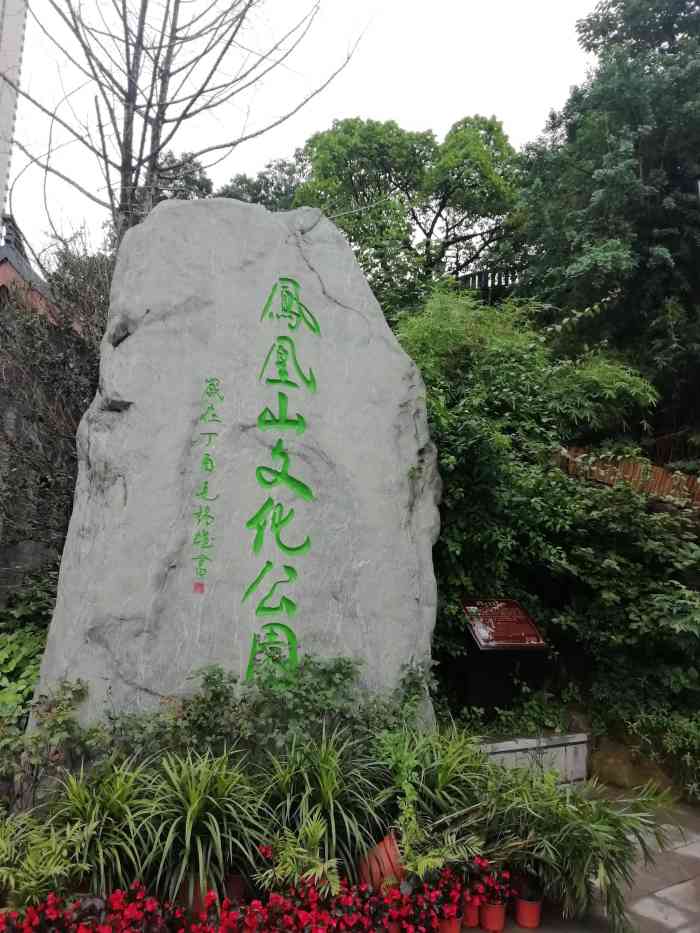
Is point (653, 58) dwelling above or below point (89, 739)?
above

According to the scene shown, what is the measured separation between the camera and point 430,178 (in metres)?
15.6

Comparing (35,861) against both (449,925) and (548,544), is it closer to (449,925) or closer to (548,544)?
(449,925)

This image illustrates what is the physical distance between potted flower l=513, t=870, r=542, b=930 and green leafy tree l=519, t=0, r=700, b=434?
272 inches

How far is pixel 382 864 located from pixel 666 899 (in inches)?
54.9

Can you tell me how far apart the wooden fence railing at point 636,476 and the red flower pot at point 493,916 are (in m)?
3.08

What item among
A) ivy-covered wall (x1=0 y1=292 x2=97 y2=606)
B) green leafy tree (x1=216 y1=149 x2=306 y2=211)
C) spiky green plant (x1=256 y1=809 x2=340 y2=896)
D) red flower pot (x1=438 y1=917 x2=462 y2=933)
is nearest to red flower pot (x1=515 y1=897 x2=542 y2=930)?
red flower pot (x1=438 y1=917 x2=462 y2=933)

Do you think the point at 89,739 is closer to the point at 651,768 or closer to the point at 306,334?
the point at 306,334

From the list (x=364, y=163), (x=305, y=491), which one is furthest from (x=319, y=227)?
(x=364, y=163)

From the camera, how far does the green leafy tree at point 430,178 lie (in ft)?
49.9

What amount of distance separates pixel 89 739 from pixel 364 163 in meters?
14.7

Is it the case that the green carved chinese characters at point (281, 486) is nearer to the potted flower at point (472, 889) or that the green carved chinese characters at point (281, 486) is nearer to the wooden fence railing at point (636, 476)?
the potted flower at point (472, 889)

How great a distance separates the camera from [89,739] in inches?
117

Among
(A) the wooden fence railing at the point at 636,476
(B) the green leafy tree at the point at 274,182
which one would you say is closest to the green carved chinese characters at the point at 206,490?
(A) the wooden fence railing at the point at 636,476

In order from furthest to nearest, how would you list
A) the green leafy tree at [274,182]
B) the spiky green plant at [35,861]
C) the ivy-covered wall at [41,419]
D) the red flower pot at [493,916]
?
the green leafy tree at [274,182] → the ivy-covered wall at [41,419] → the red flower pot at [493,916] → the spiky green plant at [35,861]
